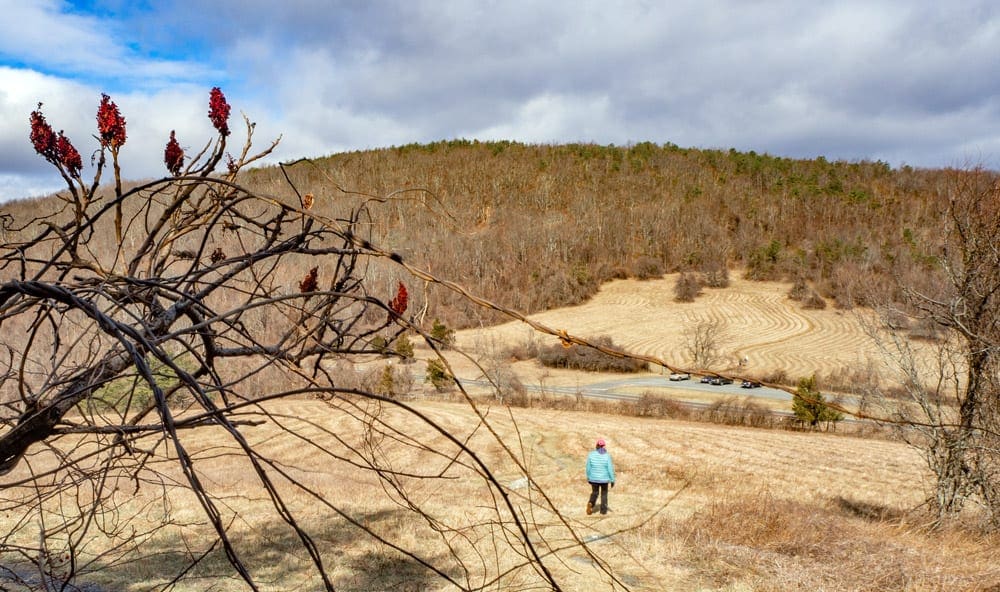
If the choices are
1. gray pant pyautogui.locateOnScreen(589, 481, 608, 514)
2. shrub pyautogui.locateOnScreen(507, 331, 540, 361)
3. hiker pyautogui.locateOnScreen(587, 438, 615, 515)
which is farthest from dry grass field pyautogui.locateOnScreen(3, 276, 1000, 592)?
shrub pyautogui.locateOnScreen(507, 331, 540, 361)

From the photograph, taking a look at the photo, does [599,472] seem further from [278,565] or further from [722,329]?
[722,329]

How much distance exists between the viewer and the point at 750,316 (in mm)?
43531

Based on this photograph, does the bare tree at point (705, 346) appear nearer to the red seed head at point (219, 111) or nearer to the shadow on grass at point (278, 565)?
the shadow on grass at point (278, 565)

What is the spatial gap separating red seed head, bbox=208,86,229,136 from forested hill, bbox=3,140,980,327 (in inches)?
1480

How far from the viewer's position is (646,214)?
6253 centimetres

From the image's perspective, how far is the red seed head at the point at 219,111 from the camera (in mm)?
2264

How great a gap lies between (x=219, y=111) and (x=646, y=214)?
205ft

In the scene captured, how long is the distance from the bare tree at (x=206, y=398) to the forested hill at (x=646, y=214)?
30833 mm

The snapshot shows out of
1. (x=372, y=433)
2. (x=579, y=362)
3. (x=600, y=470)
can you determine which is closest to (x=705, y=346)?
(x=579, y=362)

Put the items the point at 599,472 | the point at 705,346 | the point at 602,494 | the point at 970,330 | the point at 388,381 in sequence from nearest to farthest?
the point at 970,330
the point at 599,472
the point at 602,494
the point at 388,381
the point at 705,346

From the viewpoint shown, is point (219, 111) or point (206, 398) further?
point (219, 111)

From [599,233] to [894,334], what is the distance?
51934 mm

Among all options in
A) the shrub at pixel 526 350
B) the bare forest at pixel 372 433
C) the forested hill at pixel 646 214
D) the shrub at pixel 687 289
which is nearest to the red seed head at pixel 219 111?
the bare forest at pixel 372 433

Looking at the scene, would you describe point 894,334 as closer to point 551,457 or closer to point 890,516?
point 890,516
